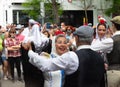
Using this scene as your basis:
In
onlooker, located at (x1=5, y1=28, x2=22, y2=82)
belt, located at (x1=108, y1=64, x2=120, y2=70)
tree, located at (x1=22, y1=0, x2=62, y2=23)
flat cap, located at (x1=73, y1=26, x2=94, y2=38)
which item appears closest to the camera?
flat cap, located at (x1=73, y1=26, x2=94, y2=38)

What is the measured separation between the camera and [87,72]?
4.52 metres

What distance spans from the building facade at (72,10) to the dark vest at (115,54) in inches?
1714

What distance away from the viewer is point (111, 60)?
19.7 feet

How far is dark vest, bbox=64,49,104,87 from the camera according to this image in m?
4.45

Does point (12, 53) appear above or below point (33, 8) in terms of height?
below

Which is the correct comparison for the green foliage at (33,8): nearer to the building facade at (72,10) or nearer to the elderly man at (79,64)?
the building facade at (72,10)

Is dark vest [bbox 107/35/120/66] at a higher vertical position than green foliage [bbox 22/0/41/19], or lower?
lower

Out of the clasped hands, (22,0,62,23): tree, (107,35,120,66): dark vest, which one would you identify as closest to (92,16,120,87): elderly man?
(107,35,120,66): dark vest

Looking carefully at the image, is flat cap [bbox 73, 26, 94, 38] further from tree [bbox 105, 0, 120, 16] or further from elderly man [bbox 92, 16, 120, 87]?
tree [bbox 105, 0, 120, 16]

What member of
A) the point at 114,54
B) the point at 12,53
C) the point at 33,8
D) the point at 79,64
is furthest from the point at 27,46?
the point at 33,8

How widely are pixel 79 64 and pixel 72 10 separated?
4866 cm

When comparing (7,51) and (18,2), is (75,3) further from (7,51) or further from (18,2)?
(7,51)

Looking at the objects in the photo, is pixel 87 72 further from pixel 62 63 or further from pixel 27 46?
pixel 27 46

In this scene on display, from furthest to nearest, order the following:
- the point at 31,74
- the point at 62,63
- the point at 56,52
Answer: the point at 31,74 < the point at 56,52 < the point at 62,63
